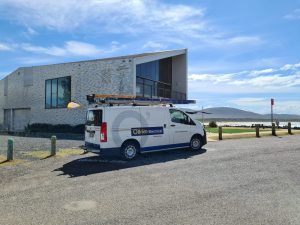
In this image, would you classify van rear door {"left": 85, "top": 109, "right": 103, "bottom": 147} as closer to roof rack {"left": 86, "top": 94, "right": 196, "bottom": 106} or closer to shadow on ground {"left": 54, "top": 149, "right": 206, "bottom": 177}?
roof rack {"left": 86, "top": 94, "right": 196, "bottom": 106}

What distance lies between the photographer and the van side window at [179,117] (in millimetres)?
14492

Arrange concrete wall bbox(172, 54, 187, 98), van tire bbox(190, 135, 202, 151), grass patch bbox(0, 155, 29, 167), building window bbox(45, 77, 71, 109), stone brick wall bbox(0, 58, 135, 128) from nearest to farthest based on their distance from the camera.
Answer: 1. grass patch bbox(0, 155, 29, 167)
2. van tire bbox(190, 135, 202, 151)
3. stone brick wall bbox(0, 58, 135, 128)
4. building window bbox(45, 77, 71, 109)
5. concrete wall bbox(172, 54, 187, 98)

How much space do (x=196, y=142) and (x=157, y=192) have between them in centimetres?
777

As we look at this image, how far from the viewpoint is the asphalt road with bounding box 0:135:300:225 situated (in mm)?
6086

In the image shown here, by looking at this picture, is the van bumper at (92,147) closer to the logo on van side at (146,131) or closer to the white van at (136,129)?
the white van at (136,129)

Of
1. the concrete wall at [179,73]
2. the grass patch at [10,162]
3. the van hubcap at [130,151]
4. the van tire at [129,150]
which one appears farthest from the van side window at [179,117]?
the concrete wall at [179,73]

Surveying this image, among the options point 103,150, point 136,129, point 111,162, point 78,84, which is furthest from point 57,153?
point 78,84

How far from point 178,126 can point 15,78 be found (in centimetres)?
2673

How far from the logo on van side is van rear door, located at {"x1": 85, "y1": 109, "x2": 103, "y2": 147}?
1.32m

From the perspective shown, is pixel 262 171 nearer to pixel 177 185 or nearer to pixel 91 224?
pixel 177 185

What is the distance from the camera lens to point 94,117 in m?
13.0

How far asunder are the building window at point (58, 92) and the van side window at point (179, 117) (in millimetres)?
16947

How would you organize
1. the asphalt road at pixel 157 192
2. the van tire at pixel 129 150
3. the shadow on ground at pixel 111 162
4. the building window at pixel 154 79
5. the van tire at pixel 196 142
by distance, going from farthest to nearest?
the building window at pixel 154 79
the van tire at pixel 196 142
the van tire at pixel 129 150
the shadow on ground at pixel 111 162
the asphalt road at pixel 157 192

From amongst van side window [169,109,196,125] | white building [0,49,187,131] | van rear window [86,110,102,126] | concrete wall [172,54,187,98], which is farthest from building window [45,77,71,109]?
van rear window [86,110,102,126]
